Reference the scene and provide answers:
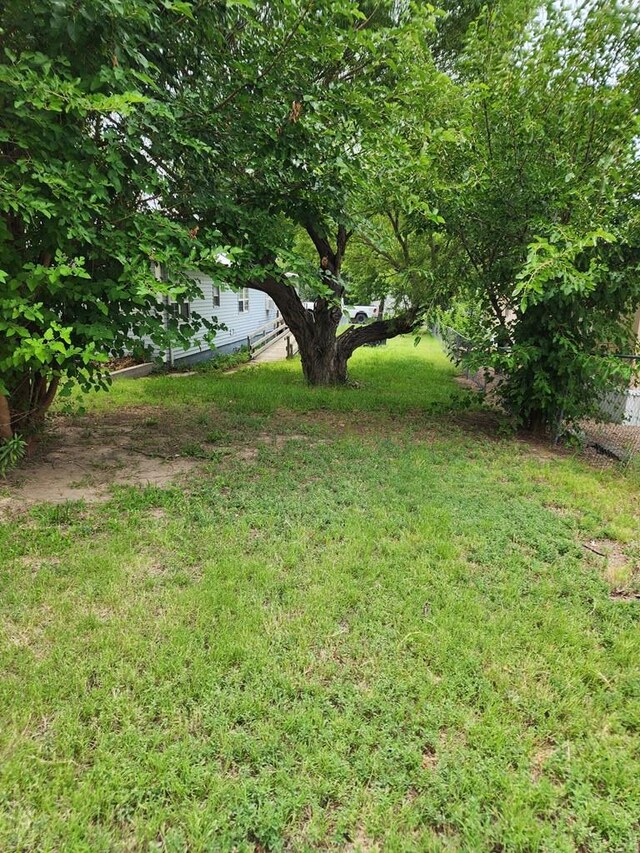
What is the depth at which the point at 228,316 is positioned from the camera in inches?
572

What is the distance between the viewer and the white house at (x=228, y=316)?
11.7 metres

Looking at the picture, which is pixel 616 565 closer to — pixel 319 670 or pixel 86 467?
pixel 319 670

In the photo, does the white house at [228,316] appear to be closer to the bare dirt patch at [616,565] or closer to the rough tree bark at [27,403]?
the rough tree bark at [27,403]


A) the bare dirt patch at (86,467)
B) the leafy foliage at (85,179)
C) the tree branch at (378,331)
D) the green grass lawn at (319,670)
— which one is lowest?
the green grass lawn at (319,670)

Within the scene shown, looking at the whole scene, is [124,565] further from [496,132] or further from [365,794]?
[496,132]

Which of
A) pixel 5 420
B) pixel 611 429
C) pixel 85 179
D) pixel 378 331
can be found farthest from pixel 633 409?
pixel 5 420

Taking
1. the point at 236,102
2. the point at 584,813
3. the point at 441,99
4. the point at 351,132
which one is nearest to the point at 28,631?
the point at 584,813

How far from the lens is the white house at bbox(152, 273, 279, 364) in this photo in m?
11.7

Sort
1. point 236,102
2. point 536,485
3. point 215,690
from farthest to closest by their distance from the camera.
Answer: point 536,485, point 236,102, point 215,690

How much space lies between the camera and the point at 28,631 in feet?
7.04

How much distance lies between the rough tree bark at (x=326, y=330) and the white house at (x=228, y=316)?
56.8 inches

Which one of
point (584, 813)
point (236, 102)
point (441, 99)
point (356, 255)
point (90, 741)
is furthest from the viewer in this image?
point (356, 255)

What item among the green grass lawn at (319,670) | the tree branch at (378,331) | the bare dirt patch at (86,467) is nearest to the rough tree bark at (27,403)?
the bare dirt patch at (86,467)

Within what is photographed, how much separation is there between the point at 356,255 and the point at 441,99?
232 inches
